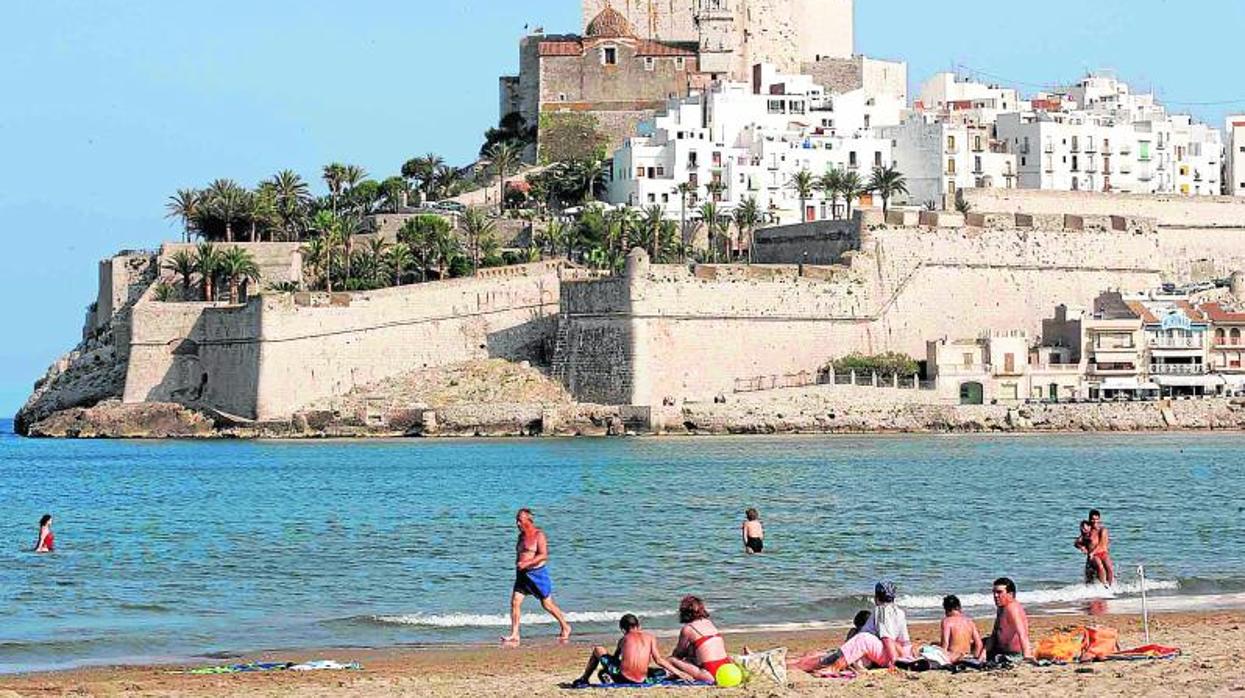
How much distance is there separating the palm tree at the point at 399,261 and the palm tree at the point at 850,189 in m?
11.5

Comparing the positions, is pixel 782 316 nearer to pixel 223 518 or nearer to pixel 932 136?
pixel 932 136

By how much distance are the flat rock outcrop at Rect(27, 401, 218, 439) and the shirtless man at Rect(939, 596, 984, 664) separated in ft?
128

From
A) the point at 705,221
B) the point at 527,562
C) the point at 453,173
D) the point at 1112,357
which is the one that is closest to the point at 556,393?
the point at 705,221

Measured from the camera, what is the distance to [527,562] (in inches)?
651

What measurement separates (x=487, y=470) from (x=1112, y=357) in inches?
724

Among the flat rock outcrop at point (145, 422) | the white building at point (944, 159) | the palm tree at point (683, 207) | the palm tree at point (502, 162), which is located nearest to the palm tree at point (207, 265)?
the flat rock outcrop at point (145, 422)

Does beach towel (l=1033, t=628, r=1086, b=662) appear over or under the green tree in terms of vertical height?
under

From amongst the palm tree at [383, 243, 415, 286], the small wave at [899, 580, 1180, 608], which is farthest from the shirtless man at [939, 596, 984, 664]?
the palm tree at [383, 243, 415, 286]

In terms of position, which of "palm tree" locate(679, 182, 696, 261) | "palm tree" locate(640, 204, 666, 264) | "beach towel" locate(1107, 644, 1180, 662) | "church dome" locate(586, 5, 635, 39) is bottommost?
"beach towel" locate(1107, 644, 1180, 662)

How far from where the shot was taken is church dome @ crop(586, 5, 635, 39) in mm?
65625

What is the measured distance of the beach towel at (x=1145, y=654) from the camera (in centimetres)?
1466

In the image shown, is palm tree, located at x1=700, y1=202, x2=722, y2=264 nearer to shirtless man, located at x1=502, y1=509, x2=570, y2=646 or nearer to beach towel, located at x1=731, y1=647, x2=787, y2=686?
shirtless man, located at x1=502, y1=509, x2=570, y2=646

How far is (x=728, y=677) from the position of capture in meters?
14.0

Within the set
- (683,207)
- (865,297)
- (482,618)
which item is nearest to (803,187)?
(683,207)
